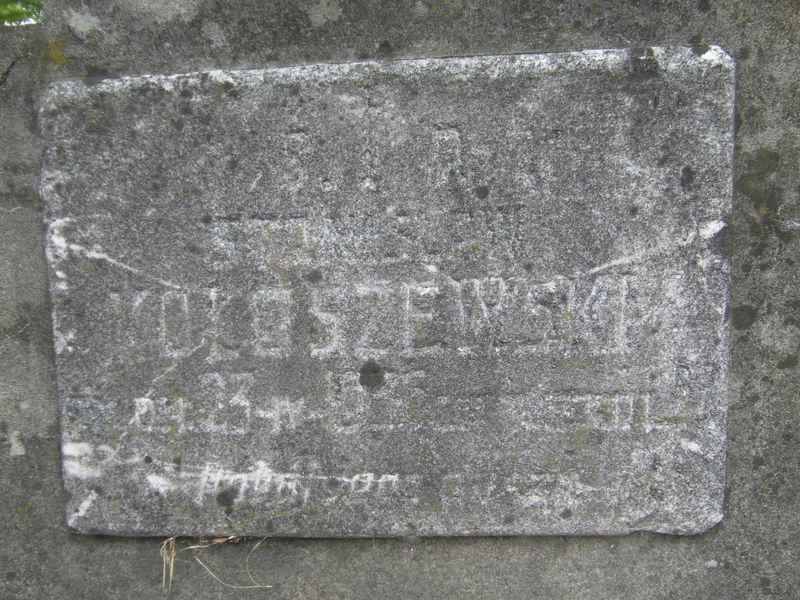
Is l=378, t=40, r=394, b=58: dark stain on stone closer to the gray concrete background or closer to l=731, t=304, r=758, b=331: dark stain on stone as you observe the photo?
the gray concrete background

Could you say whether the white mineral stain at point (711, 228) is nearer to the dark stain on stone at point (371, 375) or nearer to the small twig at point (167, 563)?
the dark stain on stone at point (371, 375)

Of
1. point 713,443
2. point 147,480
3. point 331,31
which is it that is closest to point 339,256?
point 331,31

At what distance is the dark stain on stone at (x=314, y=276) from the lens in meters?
1.42

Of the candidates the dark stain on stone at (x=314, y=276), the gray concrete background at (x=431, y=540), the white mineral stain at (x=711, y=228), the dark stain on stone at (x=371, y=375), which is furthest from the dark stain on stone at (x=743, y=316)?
the dark stain on stone at (x=314, y=276)

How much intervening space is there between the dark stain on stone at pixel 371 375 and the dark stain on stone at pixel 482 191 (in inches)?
22.3

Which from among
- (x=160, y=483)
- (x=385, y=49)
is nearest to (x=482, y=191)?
(x=385, y=49)

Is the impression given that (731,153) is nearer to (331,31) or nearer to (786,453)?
(786,453)

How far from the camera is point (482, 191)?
4.52 ft

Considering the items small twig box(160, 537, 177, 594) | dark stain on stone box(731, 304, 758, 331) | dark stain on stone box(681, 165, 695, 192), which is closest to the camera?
dark stain on stone box(681, 165, 695, 192)

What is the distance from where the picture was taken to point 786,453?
1.51 m

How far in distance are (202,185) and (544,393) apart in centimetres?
115

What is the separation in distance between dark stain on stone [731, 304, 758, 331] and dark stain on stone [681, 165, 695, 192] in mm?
406

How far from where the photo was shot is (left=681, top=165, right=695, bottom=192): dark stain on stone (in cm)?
135

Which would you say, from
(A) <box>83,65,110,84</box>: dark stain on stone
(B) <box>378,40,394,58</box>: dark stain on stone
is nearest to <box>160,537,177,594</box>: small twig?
(A) <box>83,65,110,84</box>: dark stain on stone
